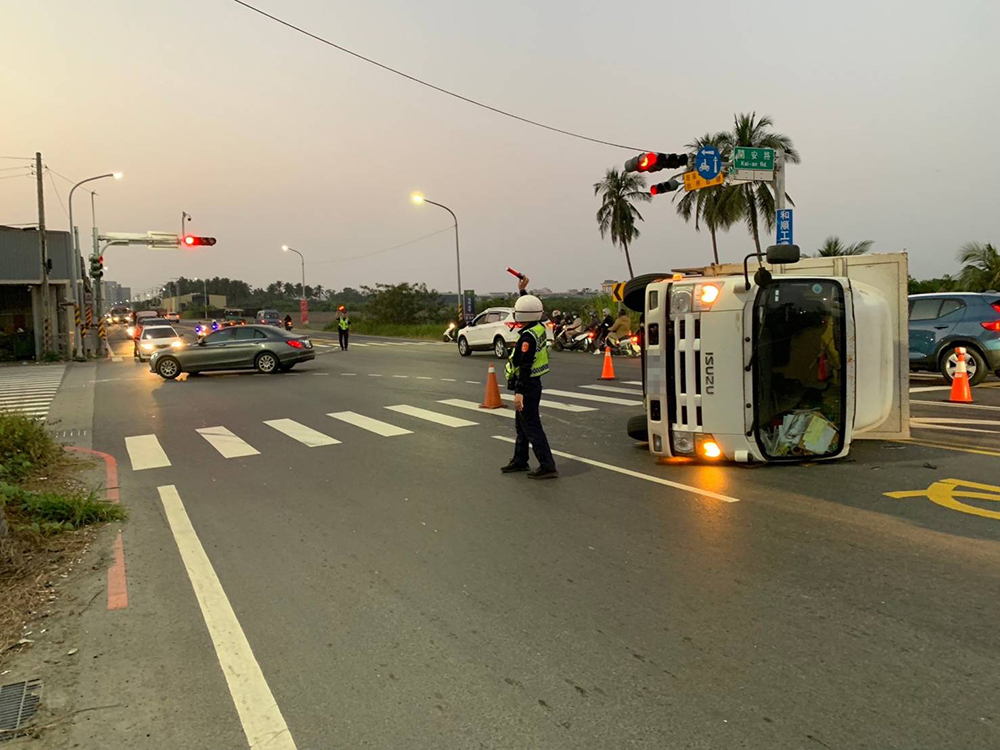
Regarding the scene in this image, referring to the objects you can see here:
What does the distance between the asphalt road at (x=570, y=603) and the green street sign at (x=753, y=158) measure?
887 centimetres

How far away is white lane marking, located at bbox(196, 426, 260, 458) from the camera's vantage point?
939cm

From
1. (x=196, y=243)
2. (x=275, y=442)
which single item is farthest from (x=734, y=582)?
(x=196, y=243)

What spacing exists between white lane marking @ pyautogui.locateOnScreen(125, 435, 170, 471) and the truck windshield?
7.18 m

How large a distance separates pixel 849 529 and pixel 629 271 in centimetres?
4500

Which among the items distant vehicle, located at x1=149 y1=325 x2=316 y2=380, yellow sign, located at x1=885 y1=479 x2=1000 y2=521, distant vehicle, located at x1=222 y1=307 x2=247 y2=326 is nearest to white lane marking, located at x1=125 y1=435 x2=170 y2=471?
yellow sign, located at x1=885 y1=479 x2=1000 y2=521

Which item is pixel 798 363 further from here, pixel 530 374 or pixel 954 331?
pixel 954 331

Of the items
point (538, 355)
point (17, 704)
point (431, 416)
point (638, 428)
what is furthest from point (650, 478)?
point (17, 704)

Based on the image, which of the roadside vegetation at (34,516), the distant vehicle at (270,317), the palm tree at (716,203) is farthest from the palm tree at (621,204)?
the roadside vegetation at (34,516)

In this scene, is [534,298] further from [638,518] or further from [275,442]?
[275,442]

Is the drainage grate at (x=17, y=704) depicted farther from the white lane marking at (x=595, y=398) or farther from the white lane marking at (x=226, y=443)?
the white lane marking at (x=595, y=398)

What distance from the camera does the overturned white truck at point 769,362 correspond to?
709 cm

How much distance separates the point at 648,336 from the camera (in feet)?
25.1

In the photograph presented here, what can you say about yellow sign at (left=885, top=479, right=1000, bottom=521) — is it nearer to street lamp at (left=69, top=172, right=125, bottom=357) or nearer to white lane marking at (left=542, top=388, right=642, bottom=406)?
white lane marking at (left=542, top=388, right=642, bottom=406)

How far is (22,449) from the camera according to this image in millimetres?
8367
